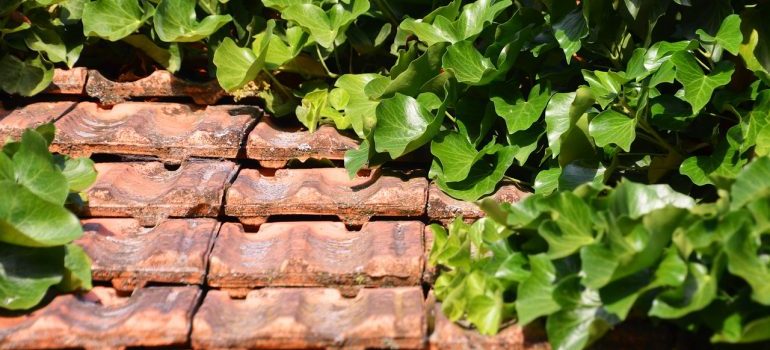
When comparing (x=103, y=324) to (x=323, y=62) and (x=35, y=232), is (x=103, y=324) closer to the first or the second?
(x=35, y=232)

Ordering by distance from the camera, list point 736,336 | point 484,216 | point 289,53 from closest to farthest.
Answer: point 736,336 < point 484,216 < point 289,53

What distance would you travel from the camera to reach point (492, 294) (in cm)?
202

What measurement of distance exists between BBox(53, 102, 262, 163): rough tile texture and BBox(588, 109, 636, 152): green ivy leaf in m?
0.95

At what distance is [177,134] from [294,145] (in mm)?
327

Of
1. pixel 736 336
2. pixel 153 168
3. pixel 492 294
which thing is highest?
pixel 736 336

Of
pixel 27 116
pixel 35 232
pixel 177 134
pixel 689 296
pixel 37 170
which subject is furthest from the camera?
pixel 27 116

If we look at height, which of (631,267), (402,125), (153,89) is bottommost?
(153,89)

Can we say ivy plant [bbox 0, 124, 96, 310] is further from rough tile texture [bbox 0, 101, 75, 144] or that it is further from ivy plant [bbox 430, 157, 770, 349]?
ivy plant [bbox 430, 157, 770, 349]

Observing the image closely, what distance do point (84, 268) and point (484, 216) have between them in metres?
0.96

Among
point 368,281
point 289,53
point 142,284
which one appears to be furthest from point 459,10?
point 142,284

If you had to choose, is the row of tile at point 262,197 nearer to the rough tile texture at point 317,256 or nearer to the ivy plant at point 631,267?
the rough tile texture at point 317,256

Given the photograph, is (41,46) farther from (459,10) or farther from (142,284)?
(459,10)

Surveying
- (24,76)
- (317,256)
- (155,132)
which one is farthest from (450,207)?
(24,76)

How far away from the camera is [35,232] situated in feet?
6.77
